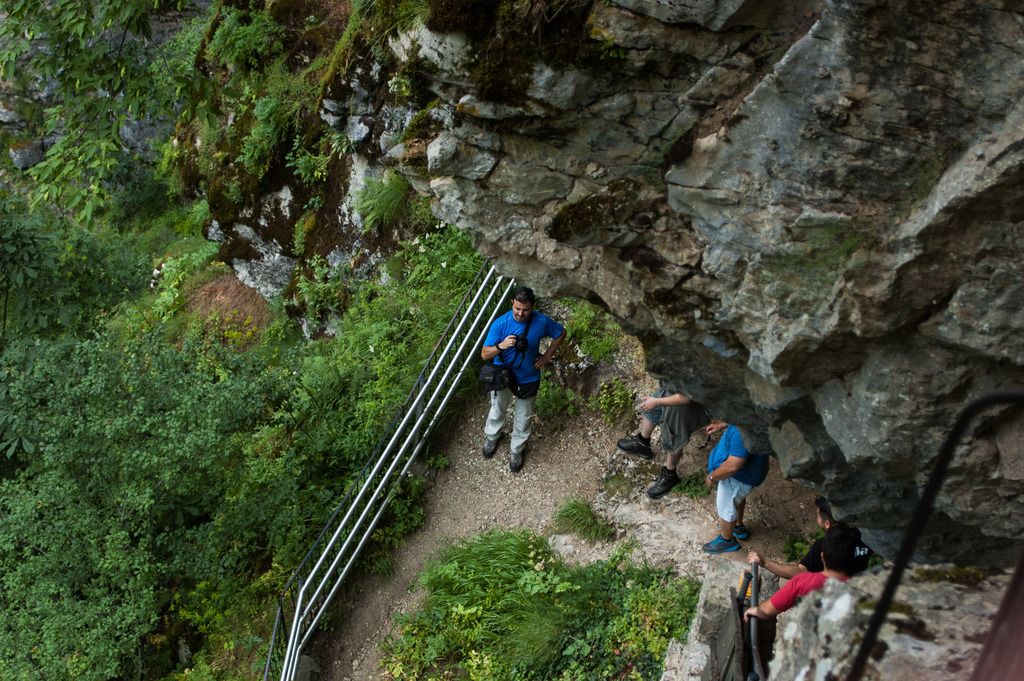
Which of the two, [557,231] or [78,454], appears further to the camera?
[78,454]

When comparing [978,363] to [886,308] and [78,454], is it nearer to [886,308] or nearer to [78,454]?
[886,308]

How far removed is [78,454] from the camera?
8.73 metres

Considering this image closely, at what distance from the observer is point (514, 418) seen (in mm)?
9609

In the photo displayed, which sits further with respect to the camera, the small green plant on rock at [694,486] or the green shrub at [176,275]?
the green shrub at [176,275]

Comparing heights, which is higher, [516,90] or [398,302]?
[516,90]

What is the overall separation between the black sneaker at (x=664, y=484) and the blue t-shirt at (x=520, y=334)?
6.09 ft

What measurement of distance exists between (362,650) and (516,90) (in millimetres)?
6449

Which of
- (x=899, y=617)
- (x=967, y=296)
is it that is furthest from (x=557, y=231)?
(x=899, y=617)

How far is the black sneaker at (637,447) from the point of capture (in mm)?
9031

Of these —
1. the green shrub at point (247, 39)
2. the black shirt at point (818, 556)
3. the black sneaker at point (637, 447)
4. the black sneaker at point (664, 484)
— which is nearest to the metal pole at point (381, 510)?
the black sneaker at point (637, 447)

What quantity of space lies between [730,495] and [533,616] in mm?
2232

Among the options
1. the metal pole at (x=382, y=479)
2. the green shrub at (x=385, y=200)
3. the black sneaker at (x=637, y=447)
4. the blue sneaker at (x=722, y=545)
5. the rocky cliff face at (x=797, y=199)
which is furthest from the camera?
the green shrub at (x=385, y=200)

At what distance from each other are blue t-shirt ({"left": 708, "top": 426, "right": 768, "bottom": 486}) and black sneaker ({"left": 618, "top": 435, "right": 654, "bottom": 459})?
1745 mm

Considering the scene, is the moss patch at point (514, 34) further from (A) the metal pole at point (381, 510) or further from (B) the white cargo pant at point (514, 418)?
(A) the metal pole at point (381, 510)
